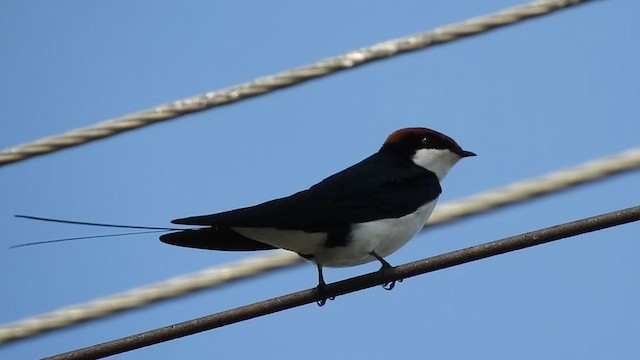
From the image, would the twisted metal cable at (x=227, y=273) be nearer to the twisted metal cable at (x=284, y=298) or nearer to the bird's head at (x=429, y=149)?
the twisted metal cable at (x=284, y=298)

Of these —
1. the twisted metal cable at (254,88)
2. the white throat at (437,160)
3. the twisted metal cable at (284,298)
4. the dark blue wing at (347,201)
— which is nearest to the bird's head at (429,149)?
the white throat at (437,160)

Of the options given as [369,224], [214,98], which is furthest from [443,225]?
[214,98]

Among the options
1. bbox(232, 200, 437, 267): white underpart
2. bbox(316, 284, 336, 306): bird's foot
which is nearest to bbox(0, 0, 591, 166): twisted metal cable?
bbox(232, 200, 437, 267): white underpart

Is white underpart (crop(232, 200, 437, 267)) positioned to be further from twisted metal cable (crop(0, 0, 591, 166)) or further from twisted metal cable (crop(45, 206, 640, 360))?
twisted metal cable (crop(45, 206, 640, 360))

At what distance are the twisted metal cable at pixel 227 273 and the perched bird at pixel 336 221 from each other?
0.43ft

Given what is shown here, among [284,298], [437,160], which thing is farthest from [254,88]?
[284,298]

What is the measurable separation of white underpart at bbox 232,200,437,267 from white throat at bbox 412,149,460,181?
1.72ft

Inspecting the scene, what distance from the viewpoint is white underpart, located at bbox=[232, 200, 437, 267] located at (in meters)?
3.72

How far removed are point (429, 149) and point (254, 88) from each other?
80cm

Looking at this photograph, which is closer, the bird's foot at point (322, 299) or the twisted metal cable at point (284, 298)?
the twisted metal cable at point (284, 298)

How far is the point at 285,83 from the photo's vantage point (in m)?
3.96

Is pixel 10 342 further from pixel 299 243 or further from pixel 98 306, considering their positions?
pixel 299 243

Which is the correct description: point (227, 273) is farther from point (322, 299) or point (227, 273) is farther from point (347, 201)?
point (347, 201)

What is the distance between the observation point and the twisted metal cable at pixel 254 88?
12.7 feet
